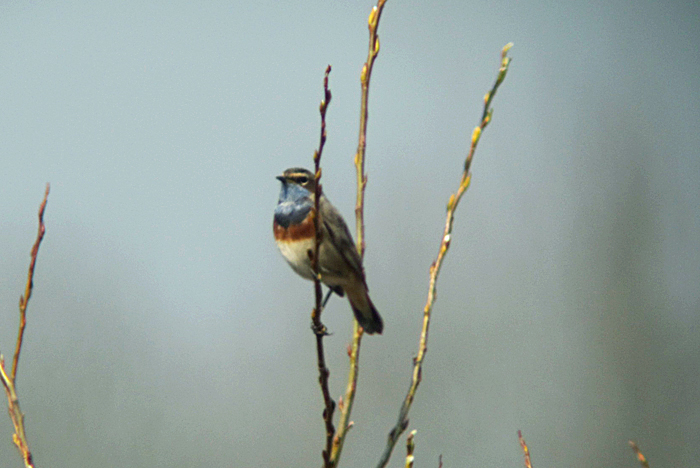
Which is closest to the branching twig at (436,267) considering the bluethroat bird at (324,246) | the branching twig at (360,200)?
the branching twig at (360,200)

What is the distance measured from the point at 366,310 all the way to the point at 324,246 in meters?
0.46

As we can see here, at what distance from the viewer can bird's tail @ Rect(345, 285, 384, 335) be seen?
3.94m

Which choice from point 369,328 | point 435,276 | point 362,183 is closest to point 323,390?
point 435,276

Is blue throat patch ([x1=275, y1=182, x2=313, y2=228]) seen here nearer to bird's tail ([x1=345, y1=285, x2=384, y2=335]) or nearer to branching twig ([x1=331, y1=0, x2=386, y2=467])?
bird's tail ([x1=345, y1=285, x2=384, y2=335])

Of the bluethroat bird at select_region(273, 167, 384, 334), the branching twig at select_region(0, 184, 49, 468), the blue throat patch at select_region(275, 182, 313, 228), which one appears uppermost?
the blue throat patch at select_region(275, 182, 313, 228)

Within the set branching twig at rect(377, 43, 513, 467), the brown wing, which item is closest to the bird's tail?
the brown wing

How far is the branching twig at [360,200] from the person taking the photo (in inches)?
84.7

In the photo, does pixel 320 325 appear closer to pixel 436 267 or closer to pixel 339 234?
pixel 436 267

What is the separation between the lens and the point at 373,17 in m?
2.34

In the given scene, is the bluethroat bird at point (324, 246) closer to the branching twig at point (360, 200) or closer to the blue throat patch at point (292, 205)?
the blue throat patch at point (292, 205)

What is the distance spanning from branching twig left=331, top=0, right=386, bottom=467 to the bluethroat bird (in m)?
1.42

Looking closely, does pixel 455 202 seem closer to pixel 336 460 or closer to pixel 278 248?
pixel 336 460

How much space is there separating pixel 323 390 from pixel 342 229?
1.91 meters

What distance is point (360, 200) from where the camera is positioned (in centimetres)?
239
